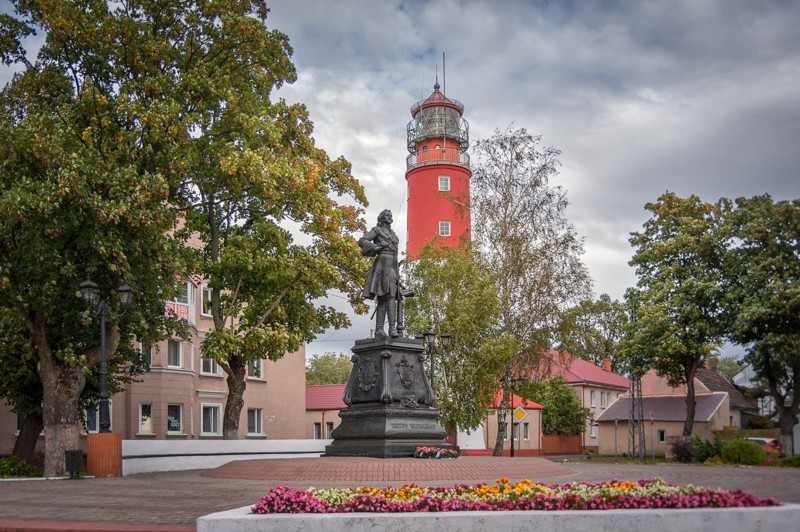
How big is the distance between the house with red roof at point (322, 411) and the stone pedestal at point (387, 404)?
30.0m

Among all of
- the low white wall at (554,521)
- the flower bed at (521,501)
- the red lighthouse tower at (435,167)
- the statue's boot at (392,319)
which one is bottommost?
the low white wall at (554,521)

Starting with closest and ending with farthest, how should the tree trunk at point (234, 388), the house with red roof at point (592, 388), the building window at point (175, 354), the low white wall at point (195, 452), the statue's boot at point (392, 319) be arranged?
the statue's boot at point (392, 319) → the low white wall at point (195, 452) → the tree trunk at point (234, 388) → the building window at point (175, 354) → the house with red roof at point (592, 388)

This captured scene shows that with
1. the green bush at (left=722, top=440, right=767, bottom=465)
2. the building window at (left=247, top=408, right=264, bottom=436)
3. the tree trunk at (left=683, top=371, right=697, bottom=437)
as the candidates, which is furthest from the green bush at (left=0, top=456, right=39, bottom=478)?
the tree trunk at (left=683, top=371, right=697, bottom=437)

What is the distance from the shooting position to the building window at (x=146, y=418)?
35500 millimetres

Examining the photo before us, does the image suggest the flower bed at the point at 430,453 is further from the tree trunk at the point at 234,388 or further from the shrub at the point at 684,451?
the shrub at the point at 684,451

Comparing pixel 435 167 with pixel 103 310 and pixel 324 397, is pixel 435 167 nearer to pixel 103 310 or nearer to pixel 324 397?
pixel 324 397

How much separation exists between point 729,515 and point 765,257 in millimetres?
30210

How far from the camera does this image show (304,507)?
8.43 meters

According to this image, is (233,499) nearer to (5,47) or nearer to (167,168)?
(167,168)

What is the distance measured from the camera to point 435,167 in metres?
56.3

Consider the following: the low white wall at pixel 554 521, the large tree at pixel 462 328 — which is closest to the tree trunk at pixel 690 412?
the large tree at pixel 462 328

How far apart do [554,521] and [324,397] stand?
4411 centimetres

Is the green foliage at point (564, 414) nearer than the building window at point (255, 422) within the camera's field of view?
No

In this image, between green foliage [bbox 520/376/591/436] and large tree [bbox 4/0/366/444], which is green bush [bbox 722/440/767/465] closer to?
large tree [bbox 4/0/366/444]
